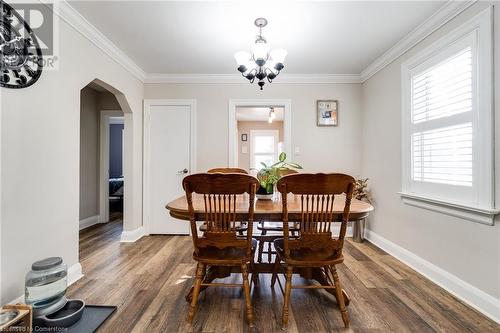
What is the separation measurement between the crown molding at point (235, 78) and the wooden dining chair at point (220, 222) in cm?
255

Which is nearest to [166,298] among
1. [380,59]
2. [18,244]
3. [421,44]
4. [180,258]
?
[180,258]

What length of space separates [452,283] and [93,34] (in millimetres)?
4062

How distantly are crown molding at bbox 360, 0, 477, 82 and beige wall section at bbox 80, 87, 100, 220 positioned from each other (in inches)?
178

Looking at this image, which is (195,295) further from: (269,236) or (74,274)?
(74,274)

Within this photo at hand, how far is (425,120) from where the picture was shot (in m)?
2.36

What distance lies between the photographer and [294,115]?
12.1ft

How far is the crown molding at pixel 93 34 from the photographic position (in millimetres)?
2048

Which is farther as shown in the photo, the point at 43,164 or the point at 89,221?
the point at 89,221

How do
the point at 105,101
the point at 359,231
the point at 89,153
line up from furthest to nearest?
the point at 105,101, the point at 89,153, the point at 359,231

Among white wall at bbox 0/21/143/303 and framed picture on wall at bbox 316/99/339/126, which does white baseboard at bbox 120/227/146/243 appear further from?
framed picture on wall at bbox 316/99/339/126

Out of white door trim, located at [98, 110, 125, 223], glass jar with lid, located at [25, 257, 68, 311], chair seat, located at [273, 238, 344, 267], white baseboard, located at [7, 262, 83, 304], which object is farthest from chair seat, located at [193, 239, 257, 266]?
white door trim, located at [98, 110, 125, 223]

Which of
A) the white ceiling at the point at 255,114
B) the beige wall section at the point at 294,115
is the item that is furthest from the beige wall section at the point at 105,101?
the white ceiling at the point at 255,114

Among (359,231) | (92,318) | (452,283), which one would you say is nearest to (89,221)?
(92,318)

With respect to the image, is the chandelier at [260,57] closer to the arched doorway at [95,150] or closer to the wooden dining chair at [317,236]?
the wooden dining chair at [317,236]
